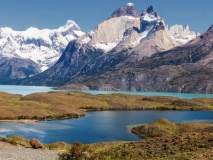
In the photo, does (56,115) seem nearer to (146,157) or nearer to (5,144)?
(5,144)

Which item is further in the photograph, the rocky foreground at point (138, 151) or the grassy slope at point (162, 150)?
the grassy slope at point (162, 150)

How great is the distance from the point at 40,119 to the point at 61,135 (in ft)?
198

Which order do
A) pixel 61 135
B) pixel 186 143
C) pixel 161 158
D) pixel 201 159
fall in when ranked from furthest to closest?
pixel 61 135, pixel 186 143, pixel 161 158, pixel 201 159

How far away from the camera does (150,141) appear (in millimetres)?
61219

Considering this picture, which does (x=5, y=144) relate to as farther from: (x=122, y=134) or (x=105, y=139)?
(x=122, y=134)

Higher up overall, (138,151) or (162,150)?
(162,150)

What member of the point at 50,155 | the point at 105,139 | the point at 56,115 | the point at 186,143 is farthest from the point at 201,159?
the point at 56,115

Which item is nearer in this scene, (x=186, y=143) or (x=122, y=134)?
(x=186, y=143)

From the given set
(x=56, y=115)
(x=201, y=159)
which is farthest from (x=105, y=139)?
(x=56, y=115)

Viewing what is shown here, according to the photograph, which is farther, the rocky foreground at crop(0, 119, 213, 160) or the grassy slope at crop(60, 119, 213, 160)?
the grassy slope at crop(60, 119, 213, 160)

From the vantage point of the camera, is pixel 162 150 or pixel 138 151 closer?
pixel 162 150

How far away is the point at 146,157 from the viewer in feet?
157

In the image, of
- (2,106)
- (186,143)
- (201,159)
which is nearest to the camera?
(201,159)

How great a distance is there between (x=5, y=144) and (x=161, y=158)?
1107 inches
